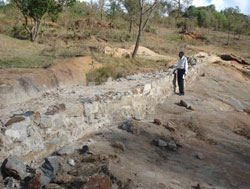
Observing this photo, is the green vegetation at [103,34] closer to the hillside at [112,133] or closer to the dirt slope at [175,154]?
the hillside at [112,133]

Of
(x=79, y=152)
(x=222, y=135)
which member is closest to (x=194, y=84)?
(x=222, y=135)

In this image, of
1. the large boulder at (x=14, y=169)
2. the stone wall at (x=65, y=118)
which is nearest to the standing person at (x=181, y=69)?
the stone wall at (x=65, y=118)

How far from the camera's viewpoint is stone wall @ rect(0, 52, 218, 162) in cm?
272

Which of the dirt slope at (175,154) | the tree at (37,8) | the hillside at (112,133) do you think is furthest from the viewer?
the tree at (37,8)

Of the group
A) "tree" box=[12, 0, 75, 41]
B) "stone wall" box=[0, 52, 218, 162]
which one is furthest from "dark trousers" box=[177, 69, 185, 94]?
"tree" box=[12, 0, 75, 41]

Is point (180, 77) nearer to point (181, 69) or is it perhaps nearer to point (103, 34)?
point (181, 69)

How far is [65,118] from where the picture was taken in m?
3.40

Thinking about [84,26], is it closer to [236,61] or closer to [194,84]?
[236,61]

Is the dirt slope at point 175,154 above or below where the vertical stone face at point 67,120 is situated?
below

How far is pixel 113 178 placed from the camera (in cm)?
259

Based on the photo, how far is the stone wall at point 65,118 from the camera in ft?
8.93

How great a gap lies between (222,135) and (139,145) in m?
2.22

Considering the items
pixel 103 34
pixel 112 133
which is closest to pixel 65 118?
pixel 112 133

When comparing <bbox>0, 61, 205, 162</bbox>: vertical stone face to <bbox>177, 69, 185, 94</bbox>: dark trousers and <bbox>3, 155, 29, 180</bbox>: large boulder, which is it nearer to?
<bbox>3, 155, 29, 180</bbox>: large boulder
